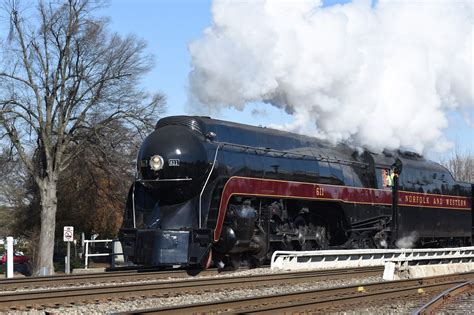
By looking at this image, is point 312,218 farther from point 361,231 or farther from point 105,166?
point 105,166

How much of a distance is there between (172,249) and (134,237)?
4.15 feet

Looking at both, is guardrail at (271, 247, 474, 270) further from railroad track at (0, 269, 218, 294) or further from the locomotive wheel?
railroad track at (0, 269, 218, 294)

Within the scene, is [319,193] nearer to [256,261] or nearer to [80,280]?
[256,261]

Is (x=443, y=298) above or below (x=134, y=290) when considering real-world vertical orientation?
below

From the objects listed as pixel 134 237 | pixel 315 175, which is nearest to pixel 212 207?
pixel 134 237

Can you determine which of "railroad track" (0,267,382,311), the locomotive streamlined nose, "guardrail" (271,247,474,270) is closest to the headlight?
the locomotive streamlined nose

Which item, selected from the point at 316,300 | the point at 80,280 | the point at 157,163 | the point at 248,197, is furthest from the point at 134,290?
the point at 248,197

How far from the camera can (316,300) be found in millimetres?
11250

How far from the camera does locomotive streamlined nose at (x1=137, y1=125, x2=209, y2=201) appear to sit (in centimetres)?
1619

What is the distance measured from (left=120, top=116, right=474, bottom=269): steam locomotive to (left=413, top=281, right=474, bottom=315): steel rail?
5.01 meters

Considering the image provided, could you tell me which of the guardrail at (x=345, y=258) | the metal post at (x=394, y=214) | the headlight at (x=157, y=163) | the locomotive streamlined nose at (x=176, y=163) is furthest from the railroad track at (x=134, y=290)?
the metal post at (x=394, y=214)

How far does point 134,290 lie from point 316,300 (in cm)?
325

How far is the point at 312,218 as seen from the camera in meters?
19.7

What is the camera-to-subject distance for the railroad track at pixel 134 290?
11.0m
